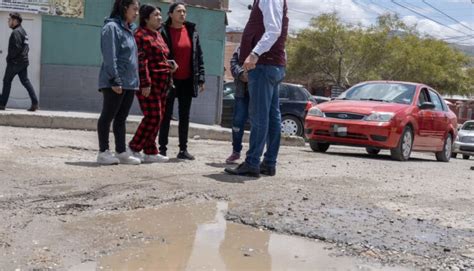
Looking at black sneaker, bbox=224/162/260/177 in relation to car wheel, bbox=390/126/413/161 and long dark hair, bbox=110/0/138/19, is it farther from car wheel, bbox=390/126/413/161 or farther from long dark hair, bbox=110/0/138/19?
car wheel, bbox=390/126/413/161

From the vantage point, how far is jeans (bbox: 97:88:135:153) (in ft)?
22.5

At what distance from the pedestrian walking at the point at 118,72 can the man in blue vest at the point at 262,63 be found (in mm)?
1161

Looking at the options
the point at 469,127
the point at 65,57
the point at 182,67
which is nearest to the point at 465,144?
the point at 469,127

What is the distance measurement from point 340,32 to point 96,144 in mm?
41019

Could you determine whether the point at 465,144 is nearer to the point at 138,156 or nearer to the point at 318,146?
the point at 318,146

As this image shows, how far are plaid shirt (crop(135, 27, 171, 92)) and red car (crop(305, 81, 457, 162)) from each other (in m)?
4.34

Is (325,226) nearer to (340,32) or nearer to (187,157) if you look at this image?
→ (187,157)

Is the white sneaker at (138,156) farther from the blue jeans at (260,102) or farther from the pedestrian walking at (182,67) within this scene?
the blue jeans at (260,102)

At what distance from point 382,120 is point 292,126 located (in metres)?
6.29

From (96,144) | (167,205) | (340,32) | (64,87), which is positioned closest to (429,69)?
(340,32)

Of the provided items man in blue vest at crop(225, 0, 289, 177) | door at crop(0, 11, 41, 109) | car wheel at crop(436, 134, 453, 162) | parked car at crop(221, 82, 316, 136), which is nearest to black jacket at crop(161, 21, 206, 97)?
man in blue vest at crop(225, 0, 289, 177)

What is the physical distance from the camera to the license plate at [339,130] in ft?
35.8

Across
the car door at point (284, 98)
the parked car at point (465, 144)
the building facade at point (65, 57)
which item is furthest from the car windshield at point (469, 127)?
the building facade at point (65, 57)

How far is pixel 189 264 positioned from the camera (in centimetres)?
376
